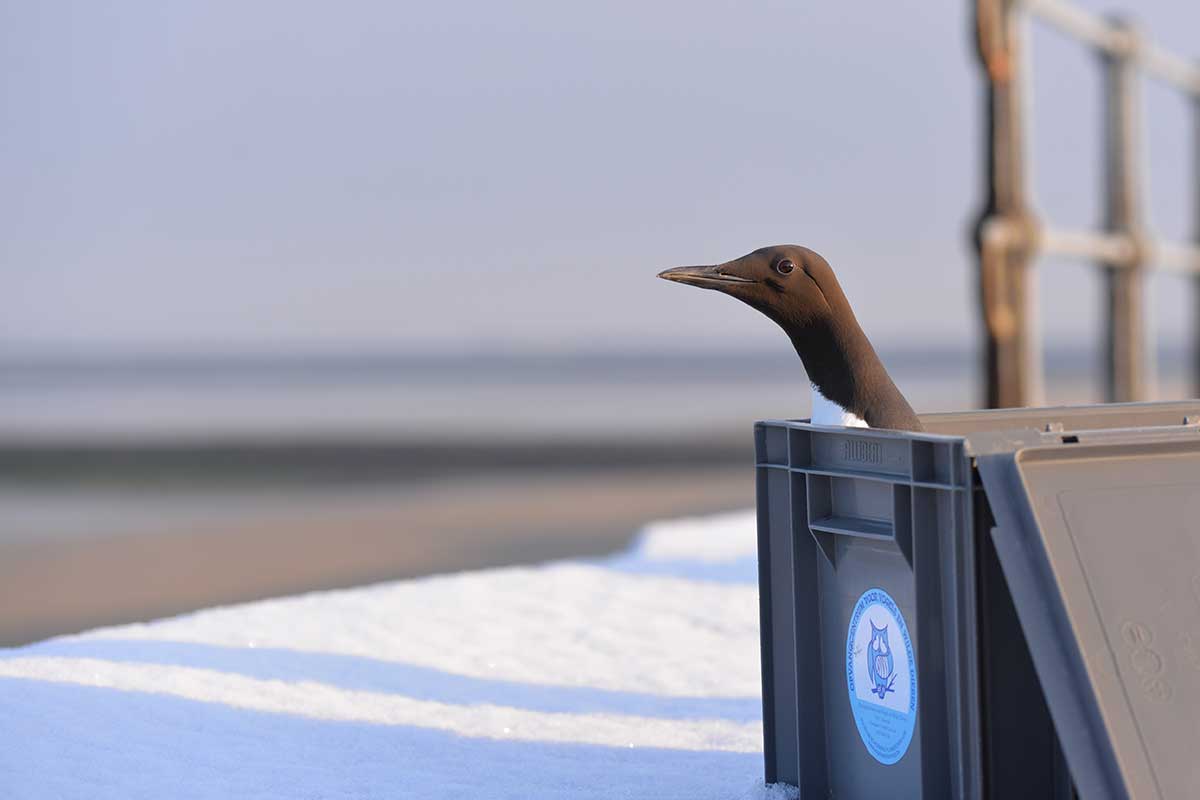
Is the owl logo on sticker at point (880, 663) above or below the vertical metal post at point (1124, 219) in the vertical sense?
below

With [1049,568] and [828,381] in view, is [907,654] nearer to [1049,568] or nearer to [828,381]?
[1049,568]

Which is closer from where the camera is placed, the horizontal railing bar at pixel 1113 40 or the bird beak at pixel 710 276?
the bird beak at pixel 710 276

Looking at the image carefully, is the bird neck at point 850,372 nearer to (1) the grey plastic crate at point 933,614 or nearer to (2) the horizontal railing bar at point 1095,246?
(1) the grey plastic crate at point 933,614

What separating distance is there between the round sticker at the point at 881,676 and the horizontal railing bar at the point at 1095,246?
138 inches

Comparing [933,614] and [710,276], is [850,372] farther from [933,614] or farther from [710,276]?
[933,614]

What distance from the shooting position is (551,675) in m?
3.89

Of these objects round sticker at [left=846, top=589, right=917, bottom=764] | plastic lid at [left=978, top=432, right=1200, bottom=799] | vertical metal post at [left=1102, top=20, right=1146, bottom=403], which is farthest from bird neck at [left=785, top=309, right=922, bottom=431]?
vertical metal post at [left=1102, top=20, right=1146, bottom=403]

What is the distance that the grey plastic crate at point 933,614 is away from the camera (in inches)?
79.8

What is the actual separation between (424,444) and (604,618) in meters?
15.0

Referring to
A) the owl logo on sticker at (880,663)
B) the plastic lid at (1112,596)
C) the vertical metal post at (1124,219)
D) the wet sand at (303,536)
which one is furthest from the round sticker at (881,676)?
the wet sand at (303,536)

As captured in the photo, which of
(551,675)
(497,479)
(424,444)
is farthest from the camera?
(424,444)

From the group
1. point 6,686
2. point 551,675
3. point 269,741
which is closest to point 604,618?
point 551,675

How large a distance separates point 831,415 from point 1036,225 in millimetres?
3473

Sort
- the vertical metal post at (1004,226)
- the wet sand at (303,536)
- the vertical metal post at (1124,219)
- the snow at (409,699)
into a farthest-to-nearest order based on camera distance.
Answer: the wet sand at (303,536) → the vertical metal post at (1124,219) → the vertical metal post at (1004,226) → the snow at (409,699)
